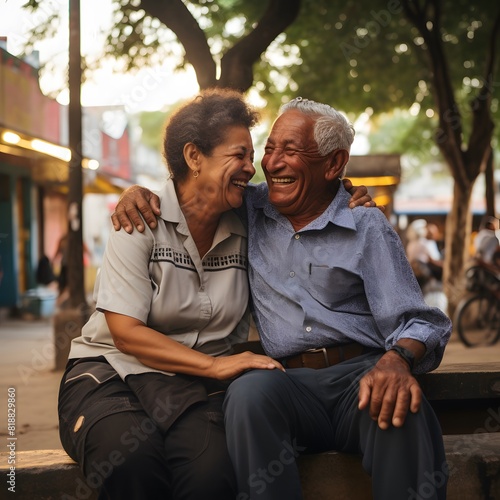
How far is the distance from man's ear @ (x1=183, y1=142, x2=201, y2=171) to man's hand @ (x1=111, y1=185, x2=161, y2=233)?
195 mm

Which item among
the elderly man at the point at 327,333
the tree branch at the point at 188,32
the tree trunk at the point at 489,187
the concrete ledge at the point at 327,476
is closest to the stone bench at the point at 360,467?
the concrete ledge at the point at 327,476

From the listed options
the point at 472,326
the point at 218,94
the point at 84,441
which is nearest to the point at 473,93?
the point at 472,326

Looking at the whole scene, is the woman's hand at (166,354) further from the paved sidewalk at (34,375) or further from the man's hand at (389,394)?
the paved sidewalk at (34,375)

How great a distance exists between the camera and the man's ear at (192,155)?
10.3 ft

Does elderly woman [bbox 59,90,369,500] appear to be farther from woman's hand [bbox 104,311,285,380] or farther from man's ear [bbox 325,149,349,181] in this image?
man's ear [bbox 325,149,349,181]

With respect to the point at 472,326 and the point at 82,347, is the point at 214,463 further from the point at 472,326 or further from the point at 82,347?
the point at 472,326

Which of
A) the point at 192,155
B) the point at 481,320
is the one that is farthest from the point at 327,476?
the point at 481,320

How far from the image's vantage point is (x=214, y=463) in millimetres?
2615

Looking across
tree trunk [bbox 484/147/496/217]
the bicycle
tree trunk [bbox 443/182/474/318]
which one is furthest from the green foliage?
the bicycle

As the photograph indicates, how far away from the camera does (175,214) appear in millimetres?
3105

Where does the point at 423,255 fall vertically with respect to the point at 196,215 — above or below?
below

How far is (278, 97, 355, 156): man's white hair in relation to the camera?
3197 millimetres

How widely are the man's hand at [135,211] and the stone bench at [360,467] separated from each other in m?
0.90

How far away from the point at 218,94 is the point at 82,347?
45.5 inches
